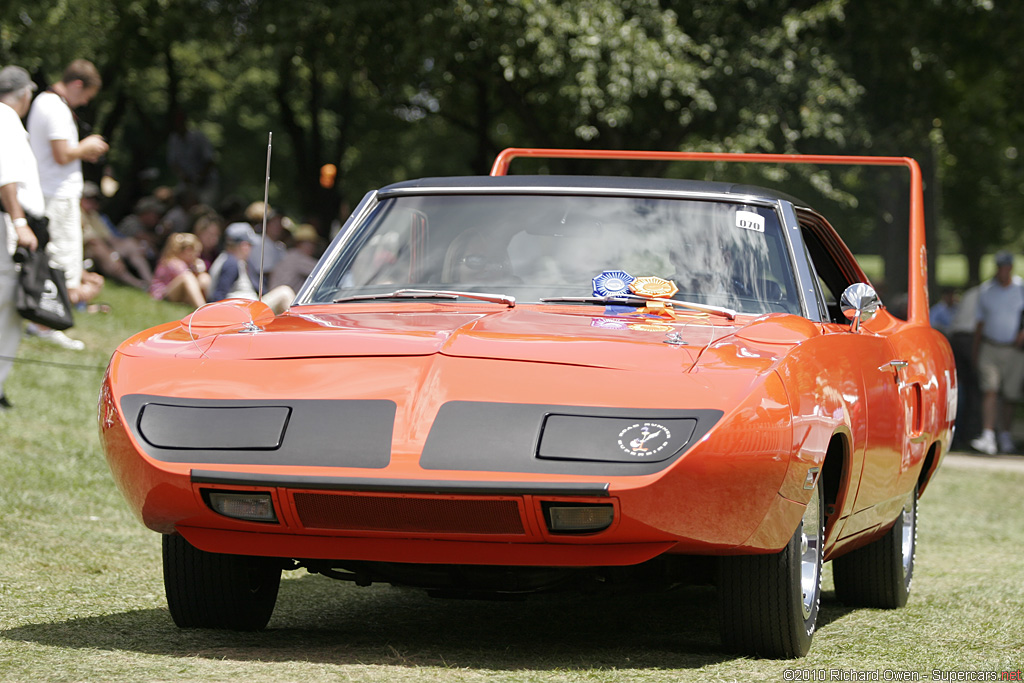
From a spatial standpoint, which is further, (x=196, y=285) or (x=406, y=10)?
(x=406, y=10)

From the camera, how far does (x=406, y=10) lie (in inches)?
718

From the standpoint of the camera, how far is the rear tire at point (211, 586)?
4.70 m

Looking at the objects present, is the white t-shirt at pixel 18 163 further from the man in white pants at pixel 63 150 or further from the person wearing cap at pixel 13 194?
the man in white pants at pixel 63 150

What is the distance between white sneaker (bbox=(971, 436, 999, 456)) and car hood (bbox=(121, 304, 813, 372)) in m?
12.5

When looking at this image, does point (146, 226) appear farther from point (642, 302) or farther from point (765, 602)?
point (765, 602)

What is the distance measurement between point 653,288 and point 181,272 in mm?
10698

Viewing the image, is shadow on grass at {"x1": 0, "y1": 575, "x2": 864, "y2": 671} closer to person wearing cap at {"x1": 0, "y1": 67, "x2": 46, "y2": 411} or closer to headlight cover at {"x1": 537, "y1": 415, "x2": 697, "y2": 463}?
headlight cover at {"x1": 537, "y1": 415, "x2": 697, "y2": 463}

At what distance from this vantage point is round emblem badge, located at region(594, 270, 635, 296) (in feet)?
16.5

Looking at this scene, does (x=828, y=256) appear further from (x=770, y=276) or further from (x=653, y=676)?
(x=653, y=676)

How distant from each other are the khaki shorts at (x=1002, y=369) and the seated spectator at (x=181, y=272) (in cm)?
859

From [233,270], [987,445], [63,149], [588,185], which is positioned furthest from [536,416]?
[987,445]

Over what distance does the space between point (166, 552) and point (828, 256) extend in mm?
3150

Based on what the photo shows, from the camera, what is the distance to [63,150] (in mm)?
10242

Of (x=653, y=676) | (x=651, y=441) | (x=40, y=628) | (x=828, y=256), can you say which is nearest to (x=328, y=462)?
(x=651, y=441)
